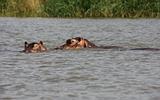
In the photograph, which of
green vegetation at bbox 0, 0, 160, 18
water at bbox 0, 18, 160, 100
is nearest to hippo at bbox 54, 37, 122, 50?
water at bbox 0, 18, 160, 100

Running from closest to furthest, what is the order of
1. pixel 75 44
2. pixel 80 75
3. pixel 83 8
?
pixel 80 75 < pixel 75 44 < pixel 83 8

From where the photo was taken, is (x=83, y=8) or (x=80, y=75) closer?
(x=80, y=75)

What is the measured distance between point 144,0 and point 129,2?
97cm

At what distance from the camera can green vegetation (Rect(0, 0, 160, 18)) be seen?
39500 mm

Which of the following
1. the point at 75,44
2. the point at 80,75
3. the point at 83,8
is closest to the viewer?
the point at 80,75

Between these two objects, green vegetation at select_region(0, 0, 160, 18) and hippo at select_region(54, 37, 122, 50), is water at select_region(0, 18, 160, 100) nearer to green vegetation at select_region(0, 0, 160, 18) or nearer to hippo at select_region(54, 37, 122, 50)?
hippo at select_region(54, 37, 122, 50)

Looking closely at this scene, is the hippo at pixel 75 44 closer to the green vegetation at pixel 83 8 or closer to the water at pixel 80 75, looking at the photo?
the water at pixel 80 75

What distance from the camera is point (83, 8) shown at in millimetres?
40406

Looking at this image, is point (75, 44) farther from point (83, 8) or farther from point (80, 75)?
point (83, 8)

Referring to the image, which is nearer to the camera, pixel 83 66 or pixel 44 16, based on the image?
pixel 83 66

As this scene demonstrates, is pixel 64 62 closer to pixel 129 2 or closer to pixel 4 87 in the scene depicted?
pixel 4 87

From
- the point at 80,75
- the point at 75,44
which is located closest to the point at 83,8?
the point at 75,44

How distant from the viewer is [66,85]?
9844 millimetres

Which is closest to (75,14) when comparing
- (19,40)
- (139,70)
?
(19,40)
